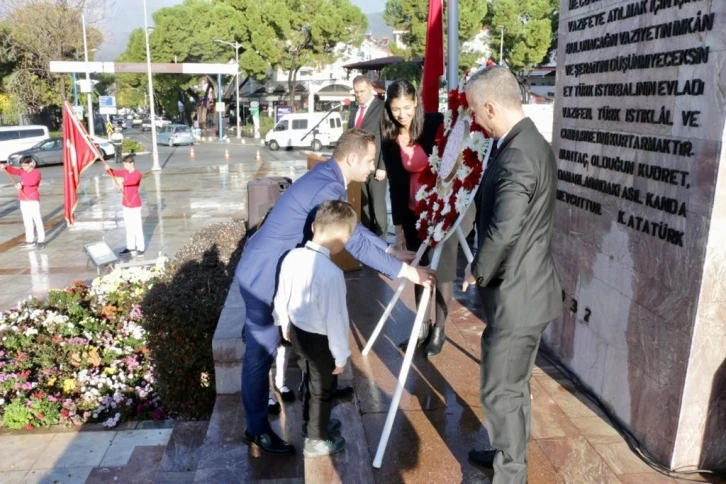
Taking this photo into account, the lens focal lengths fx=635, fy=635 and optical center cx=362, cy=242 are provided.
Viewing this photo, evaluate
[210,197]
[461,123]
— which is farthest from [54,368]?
[210,197]

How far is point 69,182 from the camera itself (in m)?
11.1

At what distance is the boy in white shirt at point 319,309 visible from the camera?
9.73 ft

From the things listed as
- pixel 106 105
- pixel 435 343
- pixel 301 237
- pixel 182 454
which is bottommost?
pixel 182 454

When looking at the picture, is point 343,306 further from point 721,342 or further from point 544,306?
point 721,342

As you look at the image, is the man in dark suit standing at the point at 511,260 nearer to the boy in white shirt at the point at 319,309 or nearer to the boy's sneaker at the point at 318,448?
the boy in white shirt at the point at 319,309

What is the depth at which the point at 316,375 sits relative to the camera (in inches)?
122

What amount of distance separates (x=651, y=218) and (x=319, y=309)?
173 cm

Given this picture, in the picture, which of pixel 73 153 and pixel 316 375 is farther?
pixel 73 153

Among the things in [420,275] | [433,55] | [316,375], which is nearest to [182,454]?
[316,375]

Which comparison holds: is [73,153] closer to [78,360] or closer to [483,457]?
[78,360]

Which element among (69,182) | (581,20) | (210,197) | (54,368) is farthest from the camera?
(210,197)

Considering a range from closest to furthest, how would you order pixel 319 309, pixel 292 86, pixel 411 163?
pixel 319 309 < pixel 411 163 < pixel 292 86

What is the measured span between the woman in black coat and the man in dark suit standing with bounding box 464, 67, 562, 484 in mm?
1372

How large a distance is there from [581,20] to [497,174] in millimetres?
2014
